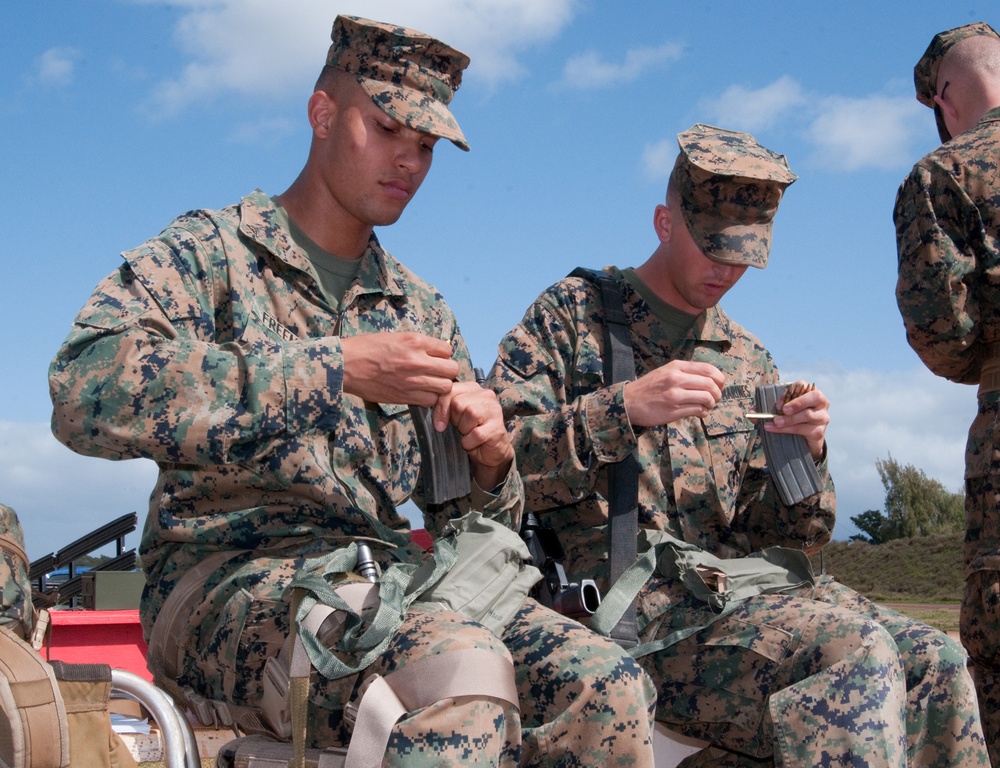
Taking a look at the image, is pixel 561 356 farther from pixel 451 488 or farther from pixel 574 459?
pixel 451 488

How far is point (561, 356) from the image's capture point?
4266 mm

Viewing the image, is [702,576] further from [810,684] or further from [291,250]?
[291,250]

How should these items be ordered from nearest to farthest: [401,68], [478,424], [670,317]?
[478,424] → [401,68] → [670,317]

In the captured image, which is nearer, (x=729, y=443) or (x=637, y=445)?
(x=637, y=445)

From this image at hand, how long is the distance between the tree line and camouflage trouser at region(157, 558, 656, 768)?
99.1 feet

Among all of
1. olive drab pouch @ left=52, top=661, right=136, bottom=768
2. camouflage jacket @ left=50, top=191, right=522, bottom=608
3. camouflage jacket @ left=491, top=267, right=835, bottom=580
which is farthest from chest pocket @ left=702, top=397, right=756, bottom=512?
olive drab pouch @ left=52, top=661, right=136, bottom=768

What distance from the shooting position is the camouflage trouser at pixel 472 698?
8.57 feet

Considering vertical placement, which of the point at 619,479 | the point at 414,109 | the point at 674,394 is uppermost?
the point at 414,109

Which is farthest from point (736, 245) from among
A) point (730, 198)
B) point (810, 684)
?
point (810, 684)

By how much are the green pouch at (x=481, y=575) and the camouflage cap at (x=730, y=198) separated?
151 cm

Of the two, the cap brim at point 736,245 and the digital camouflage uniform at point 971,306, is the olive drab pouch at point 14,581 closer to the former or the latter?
the cap brim at point 736,245

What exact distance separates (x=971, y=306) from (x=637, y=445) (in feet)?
4.58

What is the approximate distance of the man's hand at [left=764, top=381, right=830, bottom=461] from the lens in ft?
13.1

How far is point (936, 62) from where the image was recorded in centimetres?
500
